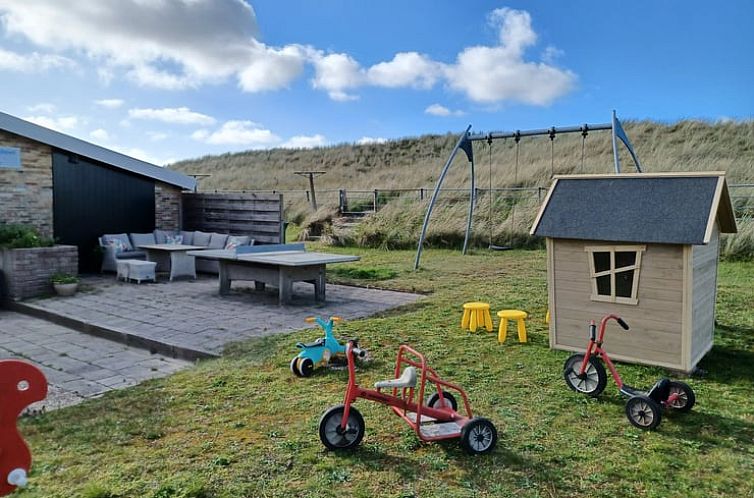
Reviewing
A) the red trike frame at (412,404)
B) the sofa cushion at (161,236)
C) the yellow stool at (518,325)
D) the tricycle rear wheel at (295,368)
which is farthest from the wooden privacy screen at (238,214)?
the red trike frame at (412,404)

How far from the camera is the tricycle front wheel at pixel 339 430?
314cm

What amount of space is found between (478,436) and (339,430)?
79 cm

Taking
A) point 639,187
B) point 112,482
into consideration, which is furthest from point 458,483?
point 639,187

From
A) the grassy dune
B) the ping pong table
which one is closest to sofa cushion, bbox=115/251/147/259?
the ping pong table

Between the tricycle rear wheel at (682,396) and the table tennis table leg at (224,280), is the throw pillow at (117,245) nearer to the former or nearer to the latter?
the table tennis table leg at (224,280)

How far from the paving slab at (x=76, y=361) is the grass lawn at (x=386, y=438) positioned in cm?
36

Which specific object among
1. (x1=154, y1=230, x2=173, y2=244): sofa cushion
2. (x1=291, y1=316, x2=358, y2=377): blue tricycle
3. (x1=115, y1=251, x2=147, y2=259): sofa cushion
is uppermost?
(x1=154, y1=230, x2=173, y2=244): sofa cushion

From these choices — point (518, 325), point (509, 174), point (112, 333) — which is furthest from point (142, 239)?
point (509, 174)

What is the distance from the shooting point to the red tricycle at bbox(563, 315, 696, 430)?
11.5 ft

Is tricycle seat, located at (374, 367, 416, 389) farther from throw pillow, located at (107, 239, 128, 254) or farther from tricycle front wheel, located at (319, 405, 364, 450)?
throw pillow, located at (107, 239, 128, 254)

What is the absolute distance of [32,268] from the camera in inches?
337

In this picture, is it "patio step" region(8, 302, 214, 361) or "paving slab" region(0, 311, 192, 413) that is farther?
"patio step" region(8, 302, 214, 361)

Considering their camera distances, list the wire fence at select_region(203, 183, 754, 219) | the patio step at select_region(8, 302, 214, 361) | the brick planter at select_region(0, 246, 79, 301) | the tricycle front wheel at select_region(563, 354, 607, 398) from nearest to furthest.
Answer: the tricycle front wheel at select_region(563, 354, 607, 398)
the patio step at select_region(8, 302, 214, 361)
the brick planter at select_region(0, 246, 79, 301)
the wire fence at select_region(203, 183, 754, 219)

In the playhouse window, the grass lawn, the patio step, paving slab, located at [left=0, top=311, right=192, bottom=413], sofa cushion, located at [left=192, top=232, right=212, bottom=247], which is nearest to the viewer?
the grass lawn
